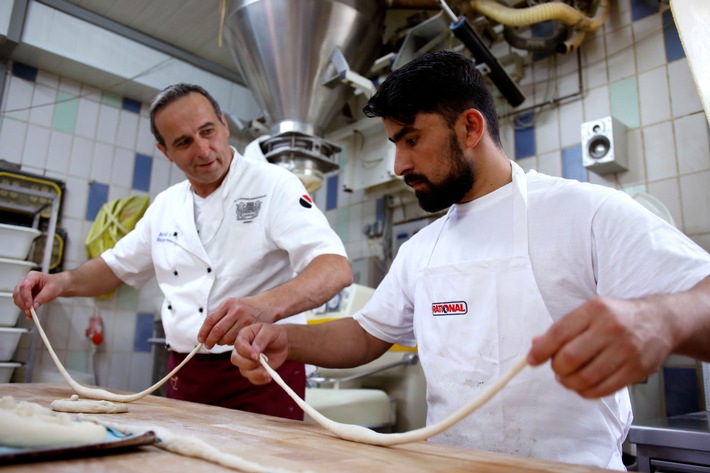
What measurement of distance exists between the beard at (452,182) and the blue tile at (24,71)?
8.96 ft

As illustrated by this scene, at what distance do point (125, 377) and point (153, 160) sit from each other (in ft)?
4.40

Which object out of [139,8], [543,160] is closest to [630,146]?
[543,160]

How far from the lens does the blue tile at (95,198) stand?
3076 mm

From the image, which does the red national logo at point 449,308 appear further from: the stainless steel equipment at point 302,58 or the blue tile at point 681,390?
the stainless steel equipment at point 302,58

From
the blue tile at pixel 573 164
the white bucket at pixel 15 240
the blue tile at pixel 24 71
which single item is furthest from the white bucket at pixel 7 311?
the blue tile at pixel 573 164

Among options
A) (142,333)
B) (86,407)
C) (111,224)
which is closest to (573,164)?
(86,407)

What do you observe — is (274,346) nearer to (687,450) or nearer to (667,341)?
(667,341)

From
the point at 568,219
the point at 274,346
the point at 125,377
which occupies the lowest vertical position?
the point at 125,377

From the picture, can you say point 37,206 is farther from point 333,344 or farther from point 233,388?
point 333,344

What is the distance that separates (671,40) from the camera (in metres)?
2.18

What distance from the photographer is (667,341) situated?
1.87 ft

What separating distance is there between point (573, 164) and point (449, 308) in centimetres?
162

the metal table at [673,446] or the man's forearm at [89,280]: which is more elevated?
the man's forearm at [89,280]

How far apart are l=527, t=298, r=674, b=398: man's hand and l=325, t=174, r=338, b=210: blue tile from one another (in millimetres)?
3029
